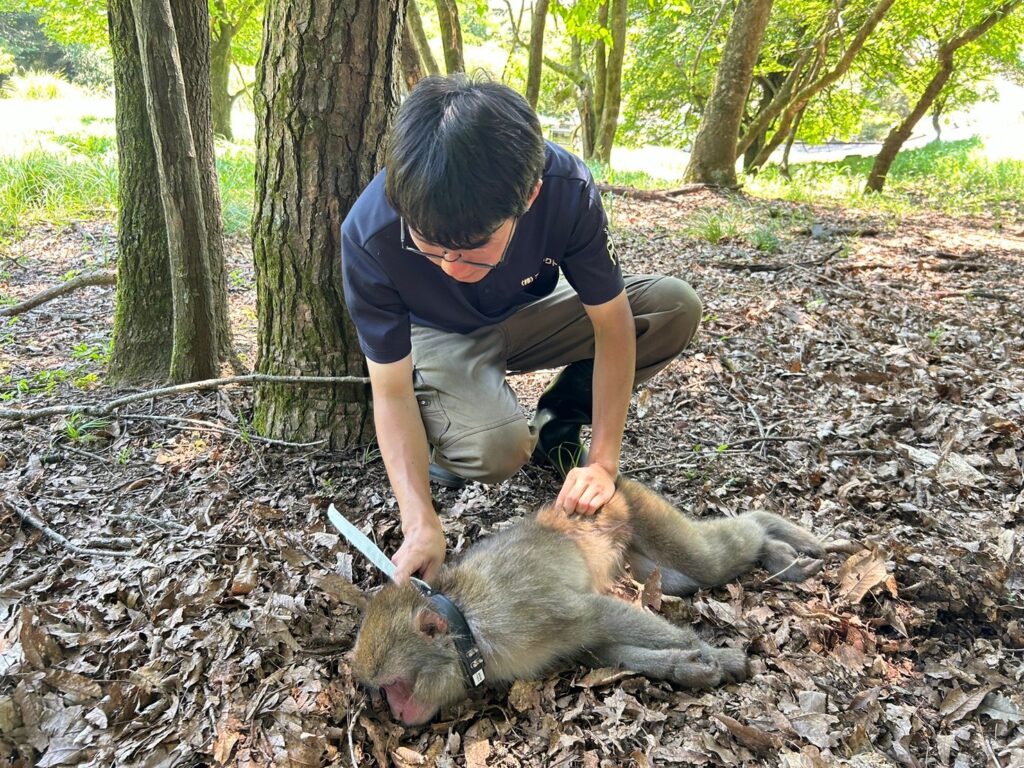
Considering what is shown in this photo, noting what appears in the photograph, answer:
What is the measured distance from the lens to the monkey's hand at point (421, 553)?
277 cm

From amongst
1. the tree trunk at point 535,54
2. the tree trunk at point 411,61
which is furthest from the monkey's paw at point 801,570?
the tree trunk at point 535,54

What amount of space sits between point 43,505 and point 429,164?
2738 mm

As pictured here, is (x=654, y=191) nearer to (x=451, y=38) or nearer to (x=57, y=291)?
(x=451, y=38)

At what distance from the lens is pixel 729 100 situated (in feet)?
38.1

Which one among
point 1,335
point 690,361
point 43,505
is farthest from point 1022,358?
point 1,335

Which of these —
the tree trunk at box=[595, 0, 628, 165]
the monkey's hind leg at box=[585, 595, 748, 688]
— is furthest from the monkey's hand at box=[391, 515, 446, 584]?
the tree trunk at box=[595, 0, 628, 165]

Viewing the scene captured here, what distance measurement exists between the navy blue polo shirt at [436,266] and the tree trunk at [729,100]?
9.76m

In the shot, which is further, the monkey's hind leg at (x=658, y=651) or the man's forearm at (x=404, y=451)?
the man's forearm at (x=404, y=451)

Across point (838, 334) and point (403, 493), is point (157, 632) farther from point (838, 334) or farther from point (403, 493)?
point (838, 334)

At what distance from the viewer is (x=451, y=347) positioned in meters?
3.62

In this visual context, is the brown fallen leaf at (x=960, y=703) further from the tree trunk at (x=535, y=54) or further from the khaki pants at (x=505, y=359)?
the tree trunk at (x=535, y=54)

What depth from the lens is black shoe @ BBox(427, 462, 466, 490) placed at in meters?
3.84

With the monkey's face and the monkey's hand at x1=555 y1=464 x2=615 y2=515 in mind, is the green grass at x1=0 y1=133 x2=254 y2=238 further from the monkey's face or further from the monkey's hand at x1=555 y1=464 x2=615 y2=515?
the monkey's face

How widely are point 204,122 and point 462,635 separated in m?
3.73
